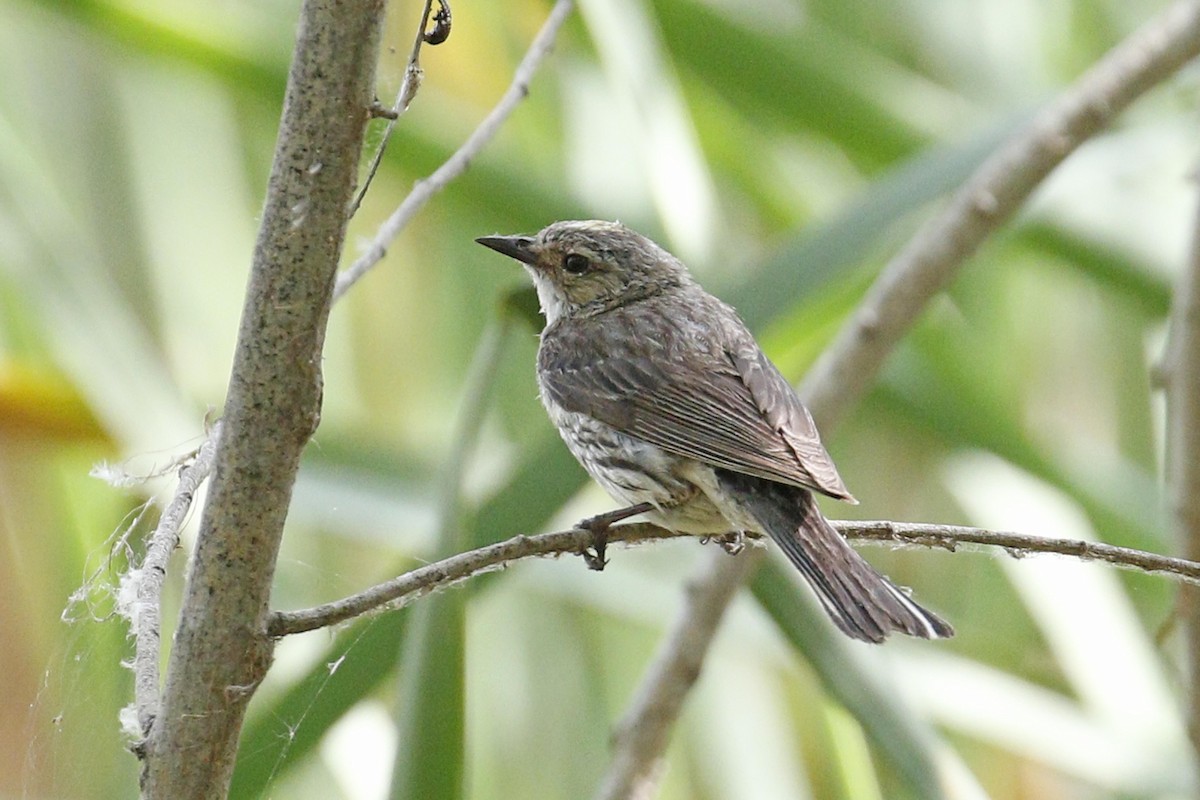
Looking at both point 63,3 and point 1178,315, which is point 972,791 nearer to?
point 1178,315

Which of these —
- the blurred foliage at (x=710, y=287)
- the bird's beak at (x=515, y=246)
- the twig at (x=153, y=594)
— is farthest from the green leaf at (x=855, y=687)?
the twig at (x=153, y=594)

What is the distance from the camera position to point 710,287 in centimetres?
262

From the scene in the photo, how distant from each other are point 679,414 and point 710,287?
401 millimetres

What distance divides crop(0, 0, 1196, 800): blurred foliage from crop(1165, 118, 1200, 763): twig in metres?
0.17

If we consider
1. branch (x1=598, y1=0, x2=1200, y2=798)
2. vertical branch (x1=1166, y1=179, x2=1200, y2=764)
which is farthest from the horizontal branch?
vertical branch (x1=1166, y1=179, x2=1200, y2=764)

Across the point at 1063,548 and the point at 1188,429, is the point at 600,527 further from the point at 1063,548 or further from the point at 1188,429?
the point at 1188,429

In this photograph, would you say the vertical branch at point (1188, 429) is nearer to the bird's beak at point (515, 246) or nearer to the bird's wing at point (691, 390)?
the bird's wing at point (691, 390)

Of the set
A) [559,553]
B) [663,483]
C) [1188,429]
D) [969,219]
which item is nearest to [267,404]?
[559,553]

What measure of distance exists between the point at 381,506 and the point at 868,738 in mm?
1032

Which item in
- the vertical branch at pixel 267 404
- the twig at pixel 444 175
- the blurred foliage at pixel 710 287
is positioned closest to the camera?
the vertical branch at pixel 267 404

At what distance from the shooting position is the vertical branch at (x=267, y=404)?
1224 mm

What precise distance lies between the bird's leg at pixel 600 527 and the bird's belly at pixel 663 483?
2cm

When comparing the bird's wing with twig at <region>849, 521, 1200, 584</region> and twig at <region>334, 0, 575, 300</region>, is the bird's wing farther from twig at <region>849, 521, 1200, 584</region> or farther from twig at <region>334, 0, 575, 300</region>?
twig at <region>334, 0, 575, 300</region>

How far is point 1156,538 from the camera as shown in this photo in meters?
2.81
